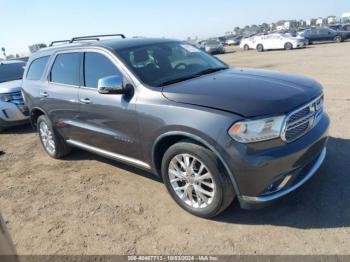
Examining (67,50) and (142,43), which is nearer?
(142,43)

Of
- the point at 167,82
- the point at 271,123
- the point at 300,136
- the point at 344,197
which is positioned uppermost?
the point at 167,82

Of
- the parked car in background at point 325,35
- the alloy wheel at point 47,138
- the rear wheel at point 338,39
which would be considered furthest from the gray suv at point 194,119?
the rear wheel at point 338,39

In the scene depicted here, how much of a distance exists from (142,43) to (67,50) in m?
1.28

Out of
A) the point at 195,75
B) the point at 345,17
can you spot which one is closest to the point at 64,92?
the point at 195,75

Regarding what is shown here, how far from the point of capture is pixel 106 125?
4.31 metres

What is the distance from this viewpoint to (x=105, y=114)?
422 cm

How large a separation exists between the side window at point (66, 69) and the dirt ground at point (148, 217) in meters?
1.43

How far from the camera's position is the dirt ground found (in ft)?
10.4

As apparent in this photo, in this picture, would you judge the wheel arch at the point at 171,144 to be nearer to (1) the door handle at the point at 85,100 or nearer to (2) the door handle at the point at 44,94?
(1) the door handle at the point at 85,100

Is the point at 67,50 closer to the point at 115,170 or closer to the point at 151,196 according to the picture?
the point at 115,170

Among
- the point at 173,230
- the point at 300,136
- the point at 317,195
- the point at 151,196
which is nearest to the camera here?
the point at 300,136

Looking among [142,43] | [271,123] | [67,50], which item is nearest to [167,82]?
[142,43]

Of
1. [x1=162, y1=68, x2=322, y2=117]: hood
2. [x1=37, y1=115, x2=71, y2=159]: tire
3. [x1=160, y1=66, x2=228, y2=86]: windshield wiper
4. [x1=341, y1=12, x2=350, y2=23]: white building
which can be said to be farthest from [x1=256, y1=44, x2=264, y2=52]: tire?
[x1=341, y1=12, x2=350, y2=23]: white building

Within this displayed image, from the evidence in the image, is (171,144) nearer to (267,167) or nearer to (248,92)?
(248,92)
